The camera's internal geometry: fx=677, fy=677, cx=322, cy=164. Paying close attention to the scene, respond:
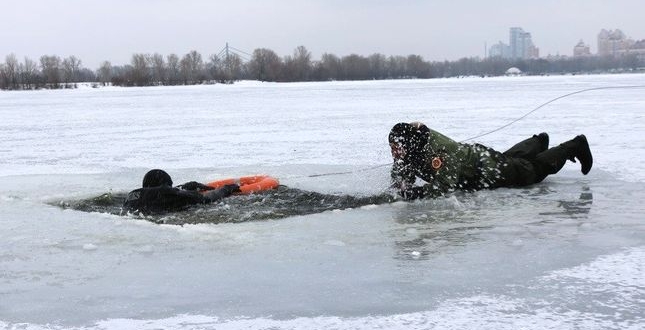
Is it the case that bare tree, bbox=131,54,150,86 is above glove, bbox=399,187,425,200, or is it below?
above

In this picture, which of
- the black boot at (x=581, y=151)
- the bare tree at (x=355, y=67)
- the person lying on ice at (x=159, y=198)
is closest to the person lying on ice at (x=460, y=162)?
the black boot at (x=581, y=151)

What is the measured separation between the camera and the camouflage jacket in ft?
21.7

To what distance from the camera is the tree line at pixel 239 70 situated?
89794mm

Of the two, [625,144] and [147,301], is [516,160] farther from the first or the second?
[147,301]

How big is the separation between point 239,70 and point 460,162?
111737 millimetres

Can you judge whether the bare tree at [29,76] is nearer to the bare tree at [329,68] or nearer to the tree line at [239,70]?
the tree line at [239,70]

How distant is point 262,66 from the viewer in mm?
111000

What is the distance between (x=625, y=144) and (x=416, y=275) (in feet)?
25.1

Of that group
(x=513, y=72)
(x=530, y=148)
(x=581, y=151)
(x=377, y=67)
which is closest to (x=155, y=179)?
(x=530, y=148)

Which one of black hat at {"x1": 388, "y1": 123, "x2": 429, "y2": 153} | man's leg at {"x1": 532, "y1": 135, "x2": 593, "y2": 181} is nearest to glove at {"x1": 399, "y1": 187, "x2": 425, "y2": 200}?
black hat at {"x1": 388, "y1": 123, "x2": 429, "y2": 153}

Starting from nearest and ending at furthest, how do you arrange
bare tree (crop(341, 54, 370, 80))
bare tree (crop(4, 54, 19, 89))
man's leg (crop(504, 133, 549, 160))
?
man's leg (crop(504, 133, 549, 160)) < bare tree (crop(4, 54, 19, 89)) < bare tree (crop(341, 54, 370, 80))

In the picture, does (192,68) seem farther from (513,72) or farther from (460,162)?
(460,162)

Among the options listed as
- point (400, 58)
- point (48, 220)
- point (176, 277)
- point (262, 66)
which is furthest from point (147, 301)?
point (400, 58)

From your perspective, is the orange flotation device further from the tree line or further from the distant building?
the distant building
